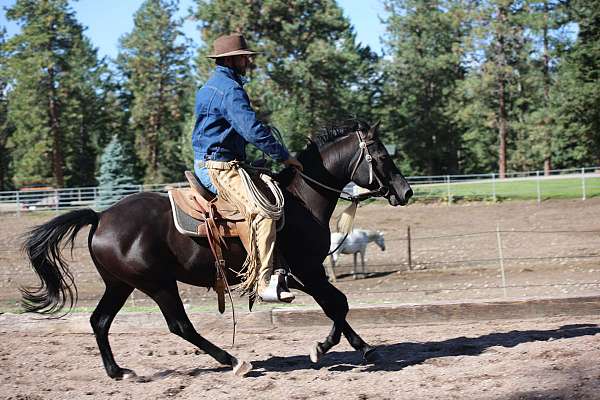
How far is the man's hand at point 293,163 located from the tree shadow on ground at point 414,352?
6.61 feet

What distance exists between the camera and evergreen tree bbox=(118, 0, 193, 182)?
56344 millimetres

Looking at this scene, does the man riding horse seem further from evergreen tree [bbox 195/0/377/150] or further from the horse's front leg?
evergreen tree [bbox 195/0/377/150]

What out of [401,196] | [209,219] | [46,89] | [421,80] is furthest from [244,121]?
[421,80]

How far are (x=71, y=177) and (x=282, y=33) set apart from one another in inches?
1033

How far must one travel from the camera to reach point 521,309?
843 centimetres

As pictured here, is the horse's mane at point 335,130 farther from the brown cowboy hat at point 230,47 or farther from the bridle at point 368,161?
the brown cowboy hat at point 230,47

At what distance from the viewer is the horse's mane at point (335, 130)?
7359 mm

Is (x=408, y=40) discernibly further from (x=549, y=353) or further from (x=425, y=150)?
(x=549, y=353)

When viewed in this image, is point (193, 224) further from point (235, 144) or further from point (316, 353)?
point (316, 353)

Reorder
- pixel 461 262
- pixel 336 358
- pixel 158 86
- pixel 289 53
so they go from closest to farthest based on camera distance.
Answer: pixel 336 358, pixel 461 262, pixel 289 53, pixel 158 86

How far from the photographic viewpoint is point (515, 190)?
33438 millimetres

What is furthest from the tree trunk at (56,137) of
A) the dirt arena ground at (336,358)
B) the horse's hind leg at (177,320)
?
the horse's hind leg at (177,320)

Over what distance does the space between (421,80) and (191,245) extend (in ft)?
180

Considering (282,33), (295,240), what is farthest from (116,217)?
(282,33)
